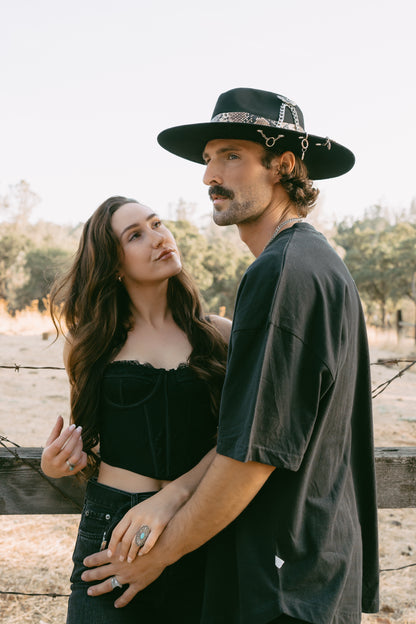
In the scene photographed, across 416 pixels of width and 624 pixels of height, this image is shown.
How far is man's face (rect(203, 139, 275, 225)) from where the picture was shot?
1.79 metres

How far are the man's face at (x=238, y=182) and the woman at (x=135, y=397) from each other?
583 millimetres

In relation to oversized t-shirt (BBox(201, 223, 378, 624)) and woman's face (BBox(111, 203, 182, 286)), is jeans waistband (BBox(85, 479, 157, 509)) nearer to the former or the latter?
oversized t-shirt (BBox(201, 223, 378, 624))

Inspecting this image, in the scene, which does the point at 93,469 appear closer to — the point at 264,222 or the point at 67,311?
the point at 67,311

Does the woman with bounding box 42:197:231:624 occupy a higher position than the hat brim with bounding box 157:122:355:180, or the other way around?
the hat brim with bounding box 157:122:355:180

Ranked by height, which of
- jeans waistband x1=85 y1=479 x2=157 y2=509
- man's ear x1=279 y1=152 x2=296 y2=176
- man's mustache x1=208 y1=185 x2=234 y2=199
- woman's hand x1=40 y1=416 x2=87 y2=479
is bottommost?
jeans waistband x1=85 y1=479 x2=157 y2=509

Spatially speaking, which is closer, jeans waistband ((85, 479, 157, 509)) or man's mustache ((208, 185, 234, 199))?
man's mustache ((208, 185, 234, 199))

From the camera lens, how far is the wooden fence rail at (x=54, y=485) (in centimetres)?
232

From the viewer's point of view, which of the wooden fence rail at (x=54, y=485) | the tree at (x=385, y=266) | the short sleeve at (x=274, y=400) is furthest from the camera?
the tree at (x=385, y=266)

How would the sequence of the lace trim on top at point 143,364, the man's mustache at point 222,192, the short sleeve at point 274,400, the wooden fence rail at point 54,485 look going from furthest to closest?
the wooden fence rail at point 54,485 < the lace trim on top at point 143,364 < the man's mustache at point 222,192 < the short sleeve at point 274,400

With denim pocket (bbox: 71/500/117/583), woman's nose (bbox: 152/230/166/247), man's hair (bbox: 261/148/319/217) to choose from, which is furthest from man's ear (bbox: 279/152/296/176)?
denim pocket (bbox: 71/500/117/583)

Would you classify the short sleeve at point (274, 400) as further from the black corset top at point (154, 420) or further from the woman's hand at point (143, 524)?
the black corset top at point (154, 420)

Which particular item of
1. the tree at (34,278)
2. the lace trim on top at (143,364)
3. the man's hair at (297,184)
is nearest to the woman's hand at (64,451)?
the lace trim on top at (143,364)

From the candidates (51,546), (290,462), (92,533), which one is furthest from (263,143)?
(51,546)

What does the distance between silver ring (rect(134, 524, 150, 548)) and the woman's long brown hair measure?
57 cm
